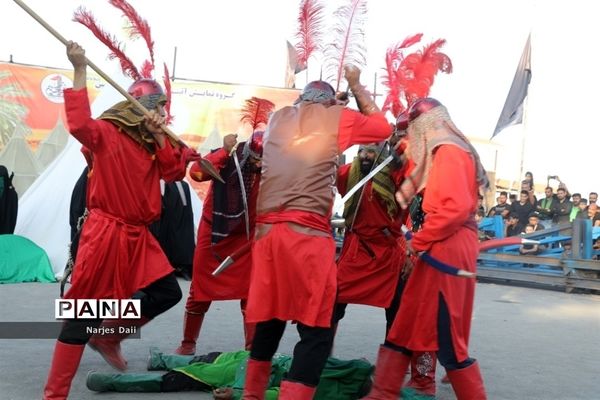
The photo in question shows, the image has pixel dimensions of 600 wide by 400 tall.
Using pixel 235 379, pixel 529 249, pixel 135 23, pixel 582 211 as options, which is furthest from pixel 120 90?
pixel 582 211

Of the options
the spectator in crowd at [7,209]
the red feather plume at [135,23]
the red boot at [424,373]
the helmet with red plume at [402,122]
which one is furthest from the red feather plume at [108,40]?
the spectator in crowd at [7,209]

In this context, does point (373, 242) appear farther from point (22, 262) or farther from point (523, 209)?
point (523, 209)

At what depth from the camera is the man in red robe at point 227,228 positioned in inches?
202

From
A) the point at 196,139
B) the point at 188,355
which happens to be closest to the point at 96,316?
the point at 188,355

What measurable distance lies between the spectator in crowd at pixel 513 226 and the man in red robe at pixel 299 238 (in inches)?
420

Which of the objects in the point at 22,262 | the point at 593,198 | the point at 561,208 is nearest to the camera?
the point at 22,262

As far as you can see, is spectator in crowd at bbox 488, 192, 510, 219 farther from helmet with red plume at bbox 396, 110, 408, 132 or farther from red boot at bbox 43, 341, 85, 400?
red boot at bbox 43, 341, 85, 400

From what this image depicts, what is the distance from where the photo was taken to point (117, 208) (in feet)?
13.2

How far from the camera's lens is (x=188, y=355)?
5.29 meters

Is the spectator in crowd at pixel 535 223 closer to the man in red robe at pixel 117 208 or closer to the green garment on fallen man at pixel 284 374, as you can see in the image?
the green garment on fallen man at pixel 284 374

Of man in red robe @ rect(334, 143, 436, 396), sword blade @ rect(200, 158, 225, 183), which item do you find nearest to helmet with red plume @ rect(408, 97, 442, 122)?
man in red robe @ rect(334, 143, 436, 396)

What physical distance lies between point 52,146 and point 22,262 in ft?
27.3

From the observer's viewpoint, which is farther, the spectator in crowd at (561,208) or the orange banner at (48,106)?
the orange banner at (48,106)

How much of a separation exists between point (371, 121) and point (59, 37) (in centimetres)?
159
